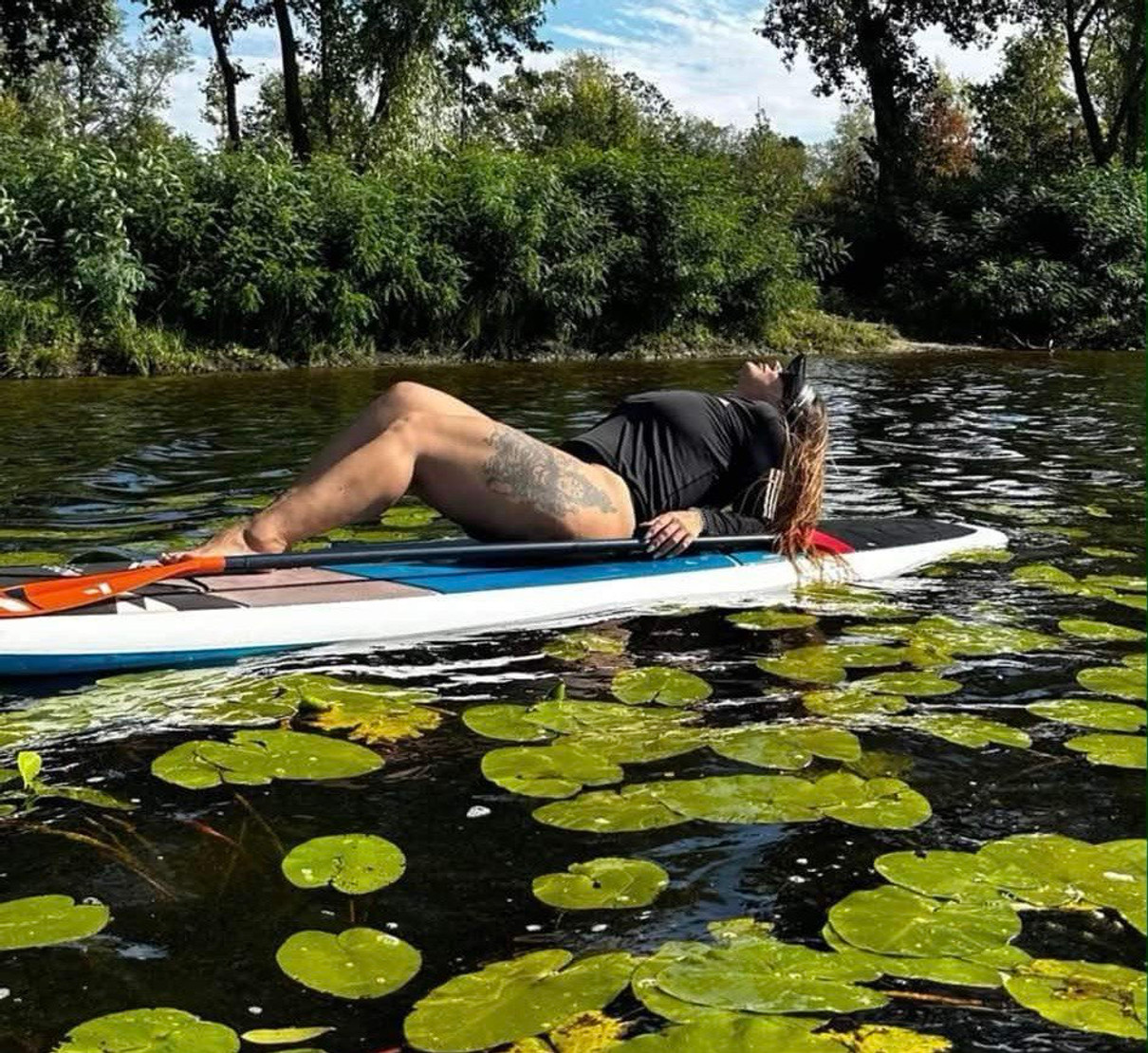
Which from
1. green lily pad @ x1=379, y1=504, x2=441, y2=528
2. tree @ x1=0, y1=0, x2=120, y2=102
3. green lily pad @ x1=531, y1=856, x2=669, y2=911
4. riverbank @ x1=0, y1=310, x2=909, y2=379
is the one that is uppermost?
tree @ x1=0, y1=0, x2=120, y2=102

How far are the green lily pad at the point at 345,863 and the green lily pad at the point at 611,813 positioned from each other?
14.6 inches

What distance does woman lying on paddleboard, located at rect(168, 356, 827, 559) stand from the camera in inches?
171

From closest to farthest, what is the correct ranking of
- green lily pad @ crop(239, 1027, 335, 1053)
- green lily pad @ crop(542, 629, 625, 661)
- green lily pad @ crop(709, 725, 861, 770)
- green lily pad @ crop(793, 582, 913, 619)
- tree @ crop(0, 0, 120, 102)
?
green lily pad @ crop(239, 1027, 335, 1053), green lily pad @ crop(709, 725, 861, 770), green lily pad @ crop(542, 629, 625, 661), green lily pad @ crop(793, 582, 913, 619), tree @ crop(0, 0, 120, 102)

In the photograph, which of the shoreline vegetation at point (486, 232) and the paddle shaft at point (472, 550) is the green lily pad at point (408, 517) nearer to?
the paddle shaft at point (472, 550)

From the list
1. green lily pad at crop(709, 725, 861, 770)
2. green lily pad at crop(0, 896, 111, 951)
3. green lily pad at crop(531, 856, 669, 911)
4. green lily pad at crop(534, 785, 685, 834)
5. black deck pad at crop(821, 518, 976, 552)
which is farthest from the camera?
black deck pad at crop(821, 518, 976, 552)

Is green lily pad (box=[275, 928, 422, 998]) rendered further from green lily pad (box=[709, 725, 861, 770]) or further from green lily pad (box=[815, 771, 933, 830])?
green lily pad (box=[709, 725, 861, 770])

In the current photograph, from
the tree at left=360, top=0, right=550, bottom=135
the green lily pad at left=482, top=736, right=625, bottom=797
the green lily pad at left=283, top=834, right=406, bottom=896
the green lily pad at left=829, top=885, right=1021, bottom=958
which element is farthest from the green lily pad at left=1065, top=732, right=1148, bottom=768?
the tree at left=360, top=0, right=550, bottom=135

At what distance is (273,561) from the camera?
14.0ft

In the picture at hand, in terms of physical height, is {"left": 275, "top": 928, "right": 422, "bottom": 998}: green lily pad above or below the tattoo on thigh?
below

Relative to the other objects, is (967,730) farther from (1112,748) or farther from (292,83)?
(292,83)

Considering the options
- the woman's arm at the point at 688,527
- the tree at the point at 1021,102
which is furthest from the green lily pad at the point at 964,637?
the tree at the point at 1021,102

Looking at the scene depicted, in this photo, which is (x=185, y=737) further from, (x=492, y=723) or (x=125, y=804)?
(x=492, y=723)

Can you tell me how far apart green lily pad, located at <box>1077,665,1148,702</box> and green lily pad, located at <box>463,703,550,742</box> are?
5.60 feet

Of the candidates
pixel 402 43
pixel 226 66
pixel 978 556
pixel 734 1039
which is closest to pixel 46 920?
pixel 734 1039
